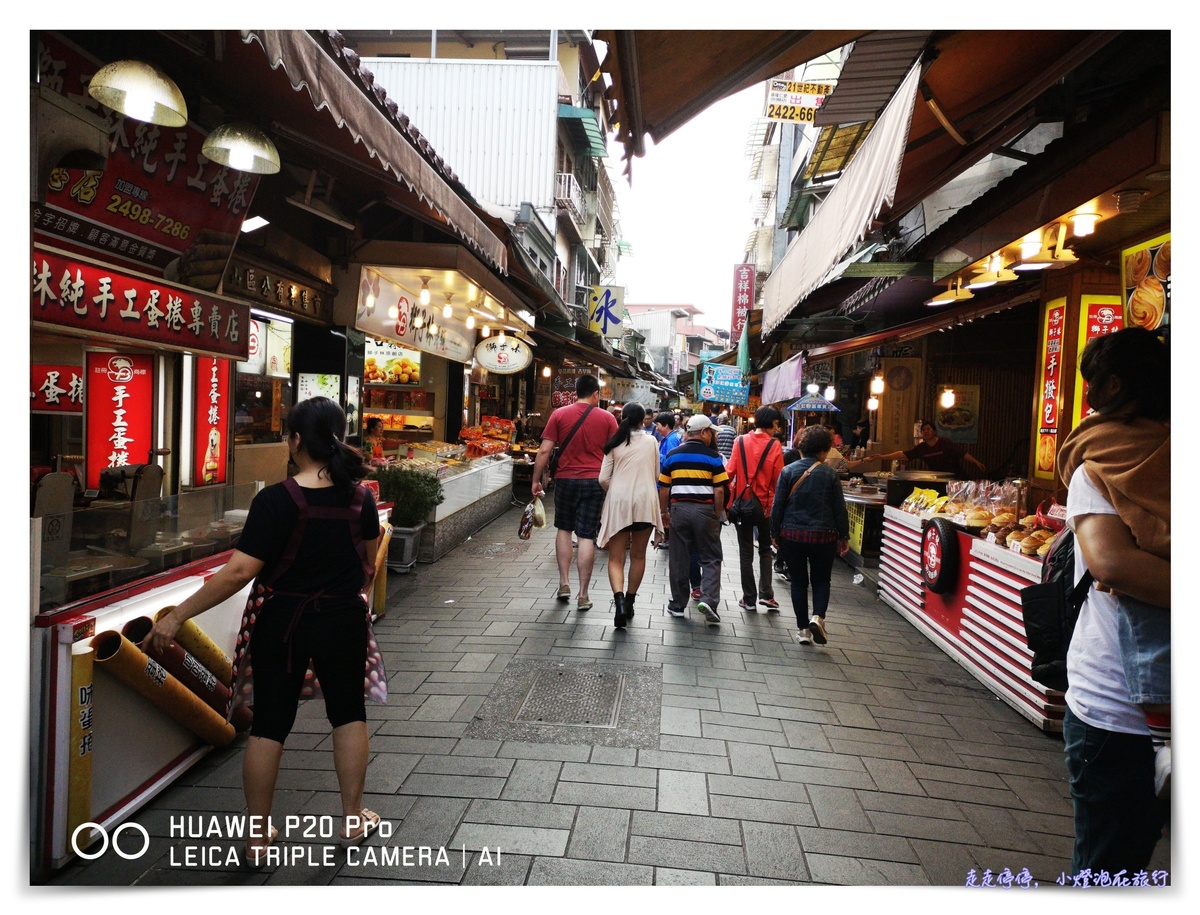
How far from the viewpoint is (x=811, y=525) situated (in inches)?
241

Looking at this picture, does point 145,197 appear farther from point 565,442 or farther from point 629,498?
point 629,498

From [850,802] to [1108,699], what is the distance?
1595 mm

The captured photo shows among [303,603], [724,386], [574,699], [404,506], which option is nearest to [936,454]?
[404,506]

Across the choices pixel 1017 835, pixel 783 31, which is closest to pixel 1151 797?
pixel 1017 835

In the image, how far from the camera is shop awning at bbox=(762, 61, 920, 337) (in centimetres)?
320

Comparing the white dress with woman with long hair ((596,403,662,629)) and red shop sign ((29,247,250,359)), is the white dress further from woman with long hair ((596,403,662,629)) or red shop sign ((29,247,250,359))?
red shop sign ((29,247,250,359))

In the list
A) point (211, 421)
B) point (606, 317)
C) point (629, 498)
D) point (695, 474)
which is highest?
point (606, 317)

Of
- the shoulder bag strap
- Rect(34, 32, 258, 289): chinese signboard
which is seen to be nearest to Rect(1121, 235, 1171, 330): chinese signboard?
the shoulder bag strap

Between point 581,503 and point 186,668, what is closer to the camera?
point 186,668

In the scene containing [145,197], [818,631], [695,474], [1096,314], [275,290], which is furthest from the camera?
[275,290]

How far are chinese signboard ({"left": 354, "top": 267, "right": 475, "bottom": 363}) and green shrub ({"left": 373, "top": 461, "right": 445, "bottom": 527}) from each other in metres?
1.73

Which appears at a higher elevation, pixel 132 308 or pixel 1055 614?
pixel 132 308

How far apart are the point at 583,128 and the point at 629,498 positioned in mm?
21534

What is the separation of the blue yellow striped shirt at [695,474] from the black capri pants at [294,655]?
4.12 m
